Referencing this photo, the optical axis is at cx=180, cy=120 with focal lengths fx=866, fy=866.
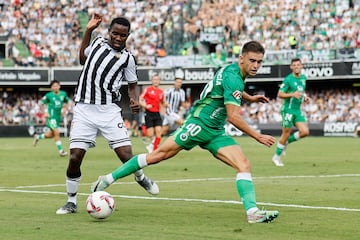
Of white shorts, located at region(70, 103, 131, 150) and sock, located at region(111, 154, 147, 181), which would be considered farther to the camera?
white shorts, located at region(70, 103, 131, 150)

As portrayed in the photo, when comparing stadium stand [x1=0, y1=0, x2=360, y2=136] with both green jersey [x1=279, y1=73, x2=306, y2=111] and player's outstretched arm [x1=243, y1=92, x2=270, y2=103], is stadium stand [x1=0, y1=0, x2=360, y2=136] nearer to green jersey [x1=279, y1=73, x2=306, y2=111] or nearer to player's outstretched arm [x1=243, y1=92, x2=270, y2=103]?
green jersey [x1=279, y1=73, x2=306, y2=111]

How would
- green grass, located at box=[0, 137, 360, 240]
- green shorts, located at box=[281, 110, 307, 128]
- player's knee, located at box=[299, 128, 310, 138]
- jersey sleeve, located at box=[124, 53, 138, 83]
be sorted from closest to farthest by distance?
green grass, located at box=[0, 137, 360, 240], jersey sleeve, located at box=[124, 53, 138, 83], player's knee, located at box=[299, 128, 310, 138], green shorts, located at box=[281, 110, 307, 128]

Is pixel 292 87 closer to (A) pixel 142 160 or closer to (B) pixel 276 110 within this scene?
(A) pixel 142 160

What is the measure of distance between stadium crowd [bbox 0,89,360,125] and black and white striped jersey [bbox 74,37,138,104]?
36755 mm

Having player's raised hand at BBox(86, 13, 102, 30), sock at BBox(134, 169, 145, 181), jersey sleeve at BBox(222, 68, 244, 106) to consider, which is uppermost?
player's raised hand at BBox(86, 13, 102, 30)

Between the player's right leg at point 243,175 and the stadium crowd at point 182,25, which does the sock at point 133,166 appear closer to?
the player's right leg at point 243,175

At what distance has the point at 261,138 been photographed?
1033 cm

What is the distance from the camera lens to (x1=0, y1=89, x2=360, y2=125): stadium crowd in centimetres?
4953

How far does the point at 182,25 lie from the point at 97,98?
44.6 m

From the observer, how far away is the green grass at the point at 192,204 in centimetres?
958

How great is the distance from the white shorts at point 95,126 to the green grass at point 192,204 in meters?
0.96

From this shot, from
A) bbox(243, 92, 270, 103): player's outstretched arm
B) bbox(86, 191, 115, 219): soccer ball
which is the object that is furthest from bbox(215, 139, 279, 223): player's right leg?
bbox(86, 191, 115, 219): soccer ball

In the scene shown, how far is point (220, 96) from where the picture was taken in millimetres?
10883

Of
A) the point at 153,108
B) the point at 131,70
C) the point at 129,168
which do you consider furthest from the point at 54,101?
the point at 129,168
